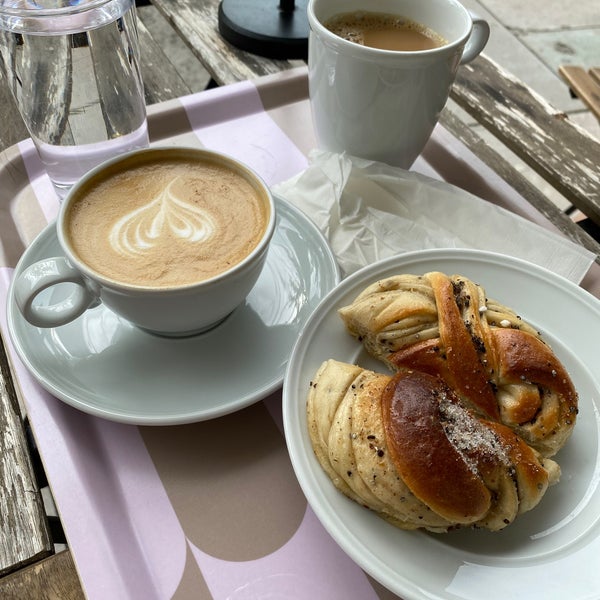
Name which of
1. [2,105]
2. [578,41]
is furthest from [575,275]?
[578,41]

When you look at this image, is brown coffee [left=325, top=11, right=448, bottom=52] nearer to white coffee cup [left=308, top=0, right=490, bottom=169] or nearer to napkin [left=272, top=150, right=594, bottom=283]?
white coffee cup [left=308, top=0, right=490, bottom=169]

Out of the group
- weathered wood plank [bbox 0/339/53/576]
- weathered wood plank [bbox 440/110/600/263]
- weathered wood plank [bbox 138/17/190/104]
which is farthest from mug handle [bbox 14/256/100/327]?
weathered wood plank [bbox 440/110/600/263]

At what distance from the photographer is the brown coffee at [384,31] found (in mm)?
1006

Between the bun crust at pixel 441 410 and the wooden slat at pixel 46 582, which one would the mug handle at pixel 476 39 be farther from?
the wooden slat at pixel 46 582

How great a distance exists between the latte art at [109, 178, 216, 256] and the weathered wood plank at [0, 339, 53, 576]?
25cm

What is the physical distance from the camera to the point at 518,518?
64 cm

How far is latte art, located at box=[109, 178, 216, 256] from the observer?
2.57ft

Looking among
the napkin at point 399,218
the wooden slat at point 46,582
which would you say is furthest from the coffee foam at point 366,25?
the wooden slat at point 46,582

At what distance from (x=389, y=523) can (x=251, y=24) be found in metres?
1.11

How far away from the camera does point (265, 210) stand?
817mm

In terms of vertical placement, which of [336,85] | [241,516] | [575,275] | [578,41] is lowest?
[578,41]

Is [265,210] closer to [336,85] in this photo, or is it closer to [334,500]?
[336,85]

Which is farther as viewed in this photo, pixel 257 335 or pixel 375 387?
pixel 257 335

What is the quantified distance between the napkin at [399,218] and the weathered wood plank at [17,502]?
0.49 meters
